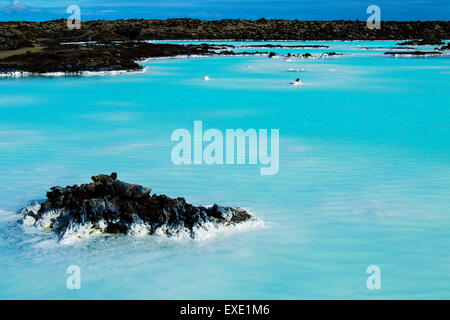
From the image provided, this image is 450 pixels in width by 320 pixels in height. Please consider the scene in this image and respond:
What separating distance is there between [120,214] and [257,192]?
238 cm

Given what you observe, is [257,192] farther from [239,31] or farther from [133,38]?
[239,31]

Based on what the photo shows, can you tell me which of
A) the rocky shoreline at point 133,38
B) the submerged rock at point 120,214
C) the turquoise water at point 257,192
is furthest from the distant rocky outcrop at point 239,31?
the submerged rock at point 120,214

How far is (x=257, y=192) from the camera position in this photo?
26.5ft

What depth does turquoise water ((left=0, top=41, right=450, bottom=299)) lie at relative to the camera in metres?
5.42

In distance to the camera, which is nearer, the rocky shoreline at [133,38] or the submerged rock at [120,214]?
the submerged rock at [120,214]

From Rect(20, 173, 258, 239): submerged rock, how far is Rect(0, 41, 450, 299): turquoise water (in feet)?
0.56

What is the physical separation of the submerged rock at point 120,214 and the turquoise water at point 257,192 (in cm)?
17

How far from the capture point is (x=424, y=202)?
7625 millimetres

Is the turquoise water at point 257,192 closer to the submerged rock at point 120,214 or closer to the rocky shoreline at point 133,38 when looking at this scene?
the submerged rock at point 120,214

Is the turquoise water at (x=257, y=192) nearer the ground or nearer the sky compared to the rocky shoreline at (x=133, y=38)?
nearer the ground

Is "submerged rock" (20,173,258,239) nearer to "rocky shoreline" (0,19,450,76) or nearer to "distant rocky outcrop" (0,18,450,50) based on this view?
Answer: "rocky shoreline" (0,19,450,76)

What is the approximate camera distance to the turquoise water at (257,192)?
5418mm

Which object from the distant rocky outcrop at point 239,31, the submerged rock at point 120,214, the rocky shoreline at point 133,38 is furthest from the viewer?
the distant rocky outcrop at point 239,31

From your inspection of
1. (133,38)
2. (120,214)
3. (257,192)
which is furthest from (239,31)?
(120,214)
